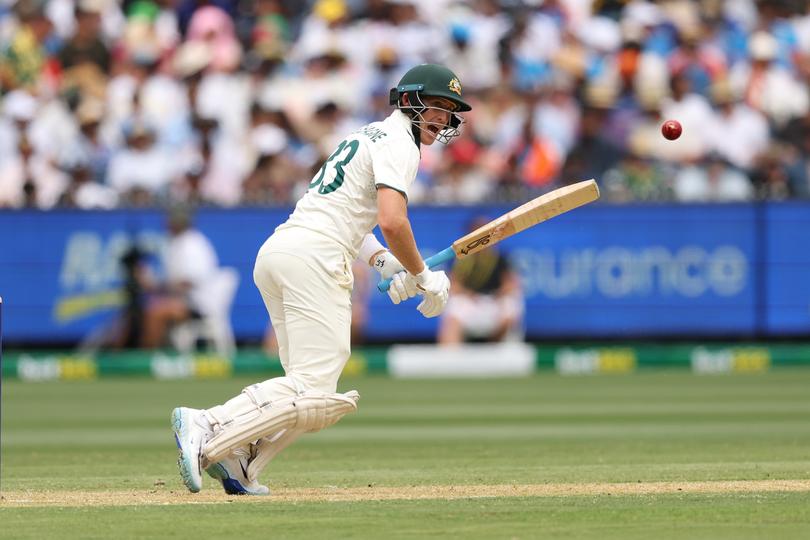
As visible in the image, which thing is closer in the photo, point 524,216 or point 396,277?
point 396,277

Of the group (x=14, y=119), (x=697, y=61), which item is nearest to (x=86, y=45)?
(x=14, y=119)

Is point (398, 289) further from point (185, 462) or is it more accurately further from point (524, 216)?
point (185, 462)

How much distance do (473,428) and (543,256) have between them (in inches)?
177

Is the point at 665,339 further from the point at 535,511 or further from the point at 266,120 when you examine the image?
the point at 535,511

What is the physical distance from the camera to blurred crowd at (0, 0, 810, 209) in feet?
46.4

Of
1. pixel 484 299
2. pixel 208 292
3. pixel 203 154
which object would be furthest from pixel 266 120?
pixel 484 299

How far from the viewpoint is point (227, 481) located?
20.0 feet

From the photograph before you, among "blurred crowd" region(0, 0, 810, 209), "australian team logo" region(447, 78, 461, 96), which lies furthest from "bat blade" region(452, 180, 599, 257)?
"blurred crowd" region(0, 0, 810, 209)

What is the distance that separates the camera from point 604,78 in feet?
48.3

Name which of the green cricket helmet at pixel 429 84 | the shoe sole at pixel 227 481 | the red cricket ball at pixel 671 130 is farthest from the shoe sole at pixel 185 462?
the red cricket ball at pixel 671 130

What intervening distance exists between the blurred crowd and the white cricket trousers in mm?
7788

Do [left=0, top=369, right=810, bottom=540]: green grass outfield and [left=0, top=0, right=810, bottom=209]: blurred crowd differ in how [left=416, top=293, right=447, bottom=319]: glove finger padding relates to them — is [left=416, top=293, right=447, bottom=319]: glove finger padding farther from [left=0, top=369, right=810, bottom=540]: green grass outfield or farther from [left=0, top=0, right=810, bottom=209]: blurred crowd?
[left=0, top=0, right=810, bottom=209]: blurred crowd

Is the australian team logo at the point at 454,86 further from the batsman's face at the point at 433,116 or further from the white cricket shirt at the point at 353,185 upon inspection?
the white cricket shirt at the point at 353,185

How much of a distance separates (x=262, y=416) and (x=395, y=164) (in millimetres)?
1006
